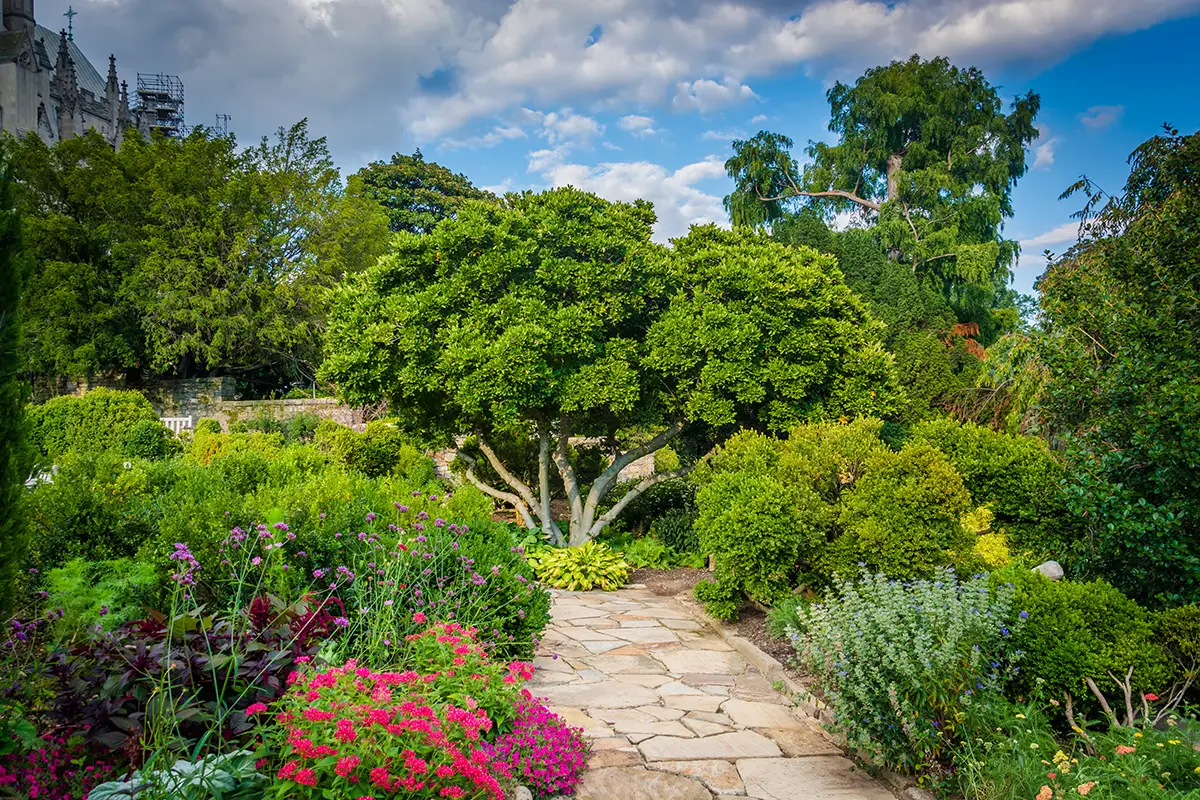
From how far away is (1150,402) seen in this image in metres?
4.41

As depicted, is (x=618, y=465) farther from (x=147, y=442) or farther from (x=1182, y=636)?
(x=147, y=442)

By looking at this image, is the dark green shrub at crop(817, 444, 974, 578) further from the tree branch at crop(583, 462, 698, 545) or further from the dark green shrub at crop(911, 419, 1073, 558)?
the tree branch at crop(583, 462, 698, 545)

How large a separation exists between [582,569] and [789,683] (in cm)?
364

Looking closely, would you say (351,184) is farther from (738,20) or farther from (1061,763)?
(1061,763)

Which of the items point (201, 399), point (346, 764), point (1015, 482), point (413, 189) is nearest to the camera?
point (346, 764)

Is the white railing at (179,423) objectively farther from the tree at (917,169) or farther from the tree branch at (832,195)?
the tree branch at (832,195)

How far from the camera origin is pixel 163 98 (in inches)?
2510

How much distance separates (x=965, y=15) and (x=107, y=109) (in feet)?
174

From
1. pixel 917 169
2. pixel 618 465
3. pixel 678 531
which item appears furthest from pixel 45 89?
pixel 678 531

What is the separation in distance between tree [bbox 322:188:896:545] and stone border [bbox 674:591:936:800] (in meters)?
2.37

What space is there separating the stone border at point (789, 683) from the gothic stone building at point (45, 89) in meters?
35.2

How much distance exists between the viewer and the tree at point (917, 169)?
19.3 meters

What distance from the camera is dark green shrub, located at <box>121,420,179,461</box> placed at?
1320cm

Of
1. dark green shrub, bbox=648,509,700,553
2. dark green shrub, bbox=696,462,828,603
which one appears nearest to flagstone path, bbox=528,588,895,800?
dark green shrub, bbox=696,462,828,603
